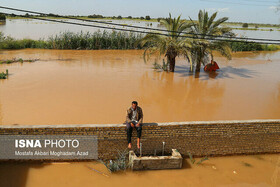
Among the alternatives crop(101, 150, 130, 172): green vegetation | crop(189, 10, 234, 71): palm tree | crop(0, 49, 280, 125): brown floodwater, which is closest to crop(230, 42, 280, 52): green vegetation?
crop(0, 49, 280, 125): brown floodwater

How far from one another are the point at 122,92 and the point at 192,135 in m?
5.24

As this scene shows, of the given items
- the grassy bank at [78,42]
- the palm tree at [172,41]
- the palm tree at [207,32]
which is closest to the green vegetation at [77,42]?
the grassy bank at [78,42]

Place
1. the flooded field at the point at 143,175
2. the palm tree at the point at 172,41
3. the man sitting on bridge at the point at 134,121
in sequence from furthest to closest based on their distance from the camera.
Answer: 1. the palm tree at the point at 172,41
2. the man sitting on bridge at the point at 134,121
3. the flooded field at the point at 143,175

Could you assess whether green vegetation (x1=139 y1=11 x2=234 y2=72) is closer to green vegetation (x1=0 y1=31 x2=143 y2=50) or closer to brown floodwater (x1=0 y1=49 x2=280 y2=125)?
brown floodwater (x1=0 y1=49 x2=280 y2=125)

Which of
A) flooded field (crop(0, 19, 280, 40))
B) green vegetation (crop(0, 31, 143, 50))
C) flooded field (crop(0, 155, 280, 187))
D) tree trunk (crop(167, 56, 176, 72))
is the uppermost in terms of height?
flooded field (crop(0, 19, 280, 40))

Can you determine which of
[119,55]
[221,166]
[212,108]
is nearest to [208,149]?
[221,166]

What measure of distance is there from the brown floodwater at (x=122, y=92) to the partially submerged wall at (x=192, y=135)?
6.15 ft

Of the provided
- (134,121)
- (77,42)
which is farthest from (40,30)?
(134,121)

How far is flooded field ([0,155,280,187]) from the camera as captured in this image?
5676 mm

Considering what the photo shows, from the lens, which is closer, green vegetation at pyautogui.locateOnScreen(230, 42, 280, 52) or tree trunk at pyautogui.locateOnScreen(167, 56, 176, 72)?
tree trunk at pyautogui.locateOnScreen(167, 56, 176, 72)

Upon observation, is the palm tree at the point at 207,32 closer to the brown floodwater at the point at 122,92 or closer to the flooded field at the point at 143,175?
the brown floodwater at the point at 122,92

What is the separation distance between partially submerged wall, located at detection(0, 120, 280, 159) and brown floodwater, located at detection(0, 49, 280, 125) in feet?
6.15

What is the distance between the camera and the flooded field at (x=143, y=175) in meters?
5.68

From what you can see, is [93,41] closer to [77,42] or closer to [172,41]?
[77,42]
